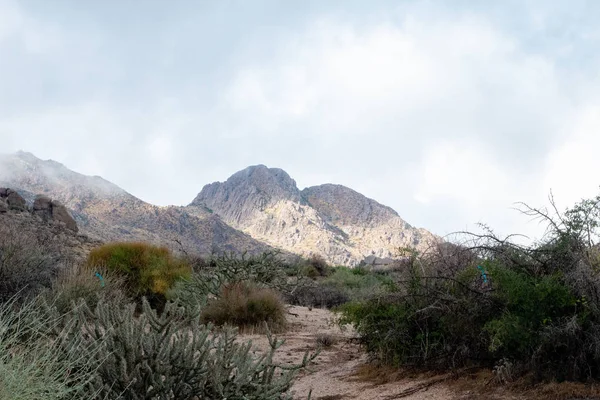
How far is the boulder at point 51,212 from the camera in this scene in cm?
3017

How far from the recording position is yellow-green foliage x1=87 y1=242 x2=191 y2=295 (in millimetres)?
14273

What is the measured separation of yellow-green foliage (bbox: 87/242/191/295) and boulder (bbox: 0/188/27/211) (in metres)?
17.3

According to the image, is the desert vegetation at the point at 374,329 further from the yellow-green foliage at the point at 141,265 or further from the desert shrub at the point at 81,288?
the yellow-green foliage at the point at 141,265

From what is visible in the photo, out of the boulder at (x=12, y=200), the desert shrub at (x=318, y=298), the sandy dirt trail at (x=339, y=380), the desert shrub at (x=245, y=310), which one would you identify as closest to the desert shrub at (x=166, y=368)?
the sandy dirt trail at (x=339, y=380)

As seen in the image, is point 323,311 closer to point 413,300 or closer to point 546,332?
point 413,300

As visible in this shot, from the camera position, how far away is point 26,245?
11.3 m

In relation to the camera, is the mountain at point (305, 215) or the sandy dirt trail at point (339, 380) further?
the mountain at point (305, 215)

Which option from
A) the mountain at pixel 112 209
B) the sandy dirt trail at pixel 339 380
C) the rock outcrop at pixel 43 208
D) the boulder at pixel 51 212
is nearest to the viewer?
the sandy dirt trail at pixel 339 380

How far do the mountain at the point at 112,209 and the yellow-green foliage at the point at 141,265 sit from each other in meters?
40.7

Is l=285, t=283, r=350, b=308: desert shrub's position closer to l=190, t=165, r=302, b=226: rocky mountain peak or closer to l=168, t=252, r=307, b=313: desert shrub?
l=168, t=252, r=307, b=313: desert shrub

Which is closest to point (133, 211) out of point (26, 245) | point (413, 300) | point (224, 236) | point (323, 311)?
point (224, 236)

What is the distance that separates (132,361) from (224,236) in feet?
222

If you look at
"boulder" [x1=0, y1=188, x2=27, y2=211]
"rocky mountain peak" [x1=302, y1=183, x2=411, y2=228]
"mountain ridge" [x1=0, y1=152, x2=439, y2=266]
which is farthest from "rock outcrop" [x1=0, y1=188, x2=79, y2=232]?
"rocky mountain peak" [x1=302, y1=183, x2=411, y2=228]

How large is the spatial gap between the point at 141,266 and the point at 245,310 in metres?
4.17
